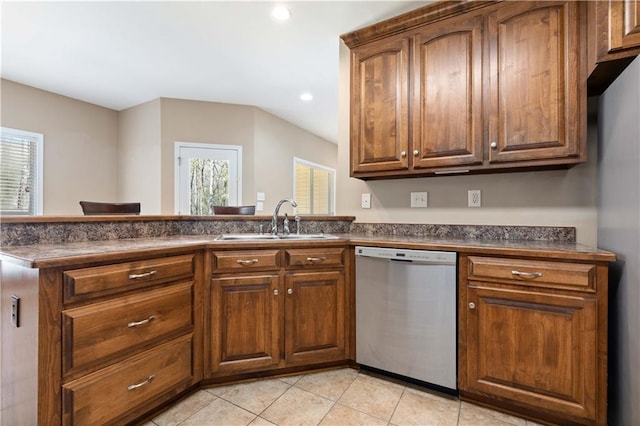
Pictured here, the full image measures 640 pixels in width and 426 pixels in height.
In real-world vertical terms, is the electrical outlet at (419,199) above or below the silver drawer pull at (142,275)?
above

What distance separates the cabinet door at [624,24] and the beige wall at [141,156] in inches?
174

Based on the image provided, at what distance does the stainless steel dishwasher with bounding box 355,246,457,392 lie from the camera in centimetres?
162

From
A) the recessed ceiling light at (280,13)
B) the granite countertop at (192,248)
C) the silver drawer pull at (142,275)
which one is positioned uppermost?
the recessed ceiling light at (280,13)

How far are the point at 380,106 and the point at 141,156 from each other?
3665mm

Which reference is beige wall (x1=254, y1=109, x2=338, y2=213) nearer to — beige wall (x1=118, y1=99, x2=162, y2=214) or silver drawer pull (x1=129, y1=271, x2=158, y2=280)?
beige wall (x1=118, y1=99, x2=162, y2=214)

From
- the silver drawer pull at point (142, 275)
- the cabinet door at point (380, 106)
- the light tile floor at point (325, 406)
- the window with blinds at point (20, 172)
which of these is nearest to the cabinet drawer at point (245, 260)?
the silver drawer pull at point (142, 275)

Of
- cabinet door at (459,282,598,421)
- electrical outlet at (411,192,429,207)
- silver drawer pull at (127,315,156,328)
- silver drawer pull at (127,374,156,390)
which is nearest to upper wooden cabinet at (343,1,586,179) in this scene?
electrical outlet at (411,192,429,207)

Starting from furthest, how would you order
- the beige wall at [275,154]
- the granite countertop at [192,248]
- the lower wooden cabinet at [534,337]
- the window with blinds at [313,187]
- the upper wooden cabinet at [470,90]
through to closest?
the window with blinds at [313,187]
the beige wall at [275,154]
the upper wooden cabinet at [470,90]
the lower wooden cabinet at [534,337]
the granite countertop at [192,248]

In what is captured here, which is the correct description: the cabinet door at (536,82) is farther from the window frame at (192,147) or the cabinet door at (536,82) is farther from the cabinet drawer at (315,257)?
the window frame at (192,147)

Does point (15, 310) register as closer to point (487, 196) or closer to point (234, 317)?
point (234, 317)

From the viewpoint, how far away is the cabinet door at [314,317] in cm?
183

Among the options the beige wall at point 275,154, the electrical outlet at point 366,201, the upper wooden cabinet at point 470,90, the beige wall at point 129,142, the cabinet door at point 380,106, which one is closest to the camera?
the upper wooden cabinet at point 470,90

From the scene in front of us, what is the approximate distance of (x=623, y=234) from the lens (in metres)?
1.34

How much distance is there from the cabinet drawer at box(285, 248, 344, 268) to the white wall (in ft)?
4.33
